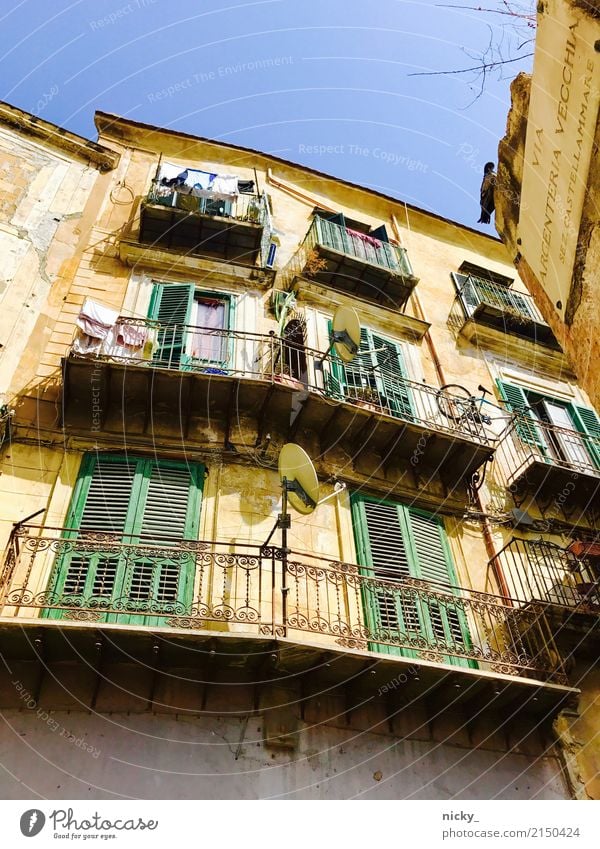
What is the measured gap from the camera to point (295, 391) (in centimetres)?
987

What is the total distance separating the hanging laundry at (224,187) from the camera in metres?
13.3

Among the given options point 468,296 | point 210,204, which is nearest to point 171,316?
point 210,204

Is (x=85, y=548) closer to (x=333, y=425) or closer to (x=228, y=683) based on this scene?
(x=228, y=683)

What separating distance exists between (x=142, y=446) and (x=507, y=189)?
6039 mm

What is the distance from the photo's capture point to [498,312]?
48.4 ft

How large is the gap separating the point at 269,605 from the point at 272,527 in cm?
120

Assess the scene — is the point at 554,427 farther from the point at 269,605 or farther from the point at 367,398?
the point at 269,605

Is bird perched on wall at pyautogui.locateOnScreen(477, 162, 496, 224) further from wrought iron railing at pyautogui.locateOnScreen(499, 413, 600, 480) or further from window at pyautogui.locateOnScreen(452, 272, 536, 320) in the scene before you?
window at pyautogui.locateOnScreen(452, 272, 536, 320)

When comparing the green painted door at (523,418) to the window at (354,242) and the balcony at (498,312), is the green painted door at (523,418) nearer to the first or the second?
the balcony at (498,312)

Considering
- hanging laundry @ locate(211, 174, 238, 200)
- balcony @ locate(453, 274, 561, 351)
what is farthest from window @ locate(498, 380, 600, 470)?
hanging laundry @ locate(211, 174, 238, 200)

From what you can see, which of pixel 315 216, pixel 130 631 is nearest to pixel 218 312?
pixel 315 216

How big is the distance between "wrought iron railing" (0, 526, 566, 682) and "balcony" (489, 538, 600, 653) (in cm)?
29

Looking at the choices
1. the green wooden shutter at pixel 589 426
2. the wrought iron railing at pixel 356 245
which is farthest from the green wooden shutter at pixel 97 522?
A: the green wooden shutter at pixel 589 426

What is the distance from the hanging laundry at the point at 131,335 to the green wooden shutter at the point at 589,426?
8867 millimetres
